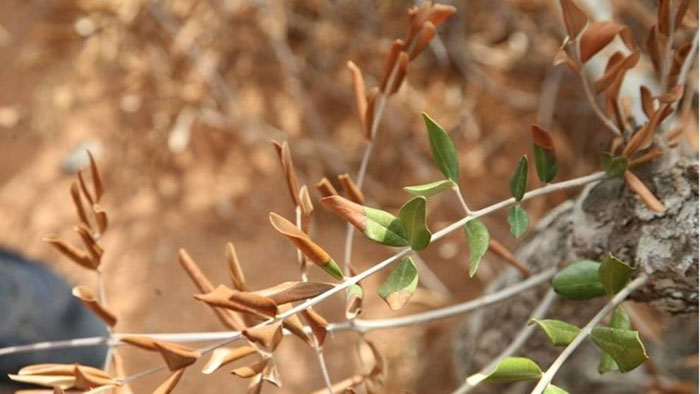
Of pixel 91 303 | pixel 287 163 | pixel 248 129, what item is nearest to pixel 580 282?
pixel 287 163

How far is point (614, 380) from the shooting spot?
1.31 m

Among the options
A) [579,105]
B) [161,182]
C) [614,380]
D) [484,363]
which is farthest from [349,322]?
[579,105]

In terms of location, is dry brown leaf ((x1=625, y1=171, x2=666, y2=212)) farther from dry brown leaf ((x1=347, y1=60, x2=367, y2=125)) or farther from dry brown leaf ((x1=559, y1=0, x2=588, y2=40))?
dry brown leaf ((x1=347, y1=60, x2=367, y2=125))

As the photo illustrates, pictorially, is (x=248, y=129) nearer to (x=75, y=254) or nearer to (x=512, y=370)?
(x=75, y=254)

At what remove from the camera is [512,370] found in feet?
2.03

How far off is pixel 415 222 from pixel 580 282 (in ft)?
0.63

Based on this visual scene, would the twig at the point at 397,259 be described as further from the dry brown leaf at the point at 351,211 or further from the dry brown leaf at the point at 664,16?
the dry brown leaf at the point at 664,16

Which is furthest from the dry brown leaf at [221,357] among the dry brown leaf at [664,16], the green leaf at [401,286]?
the dry brown leaf at [664,16]

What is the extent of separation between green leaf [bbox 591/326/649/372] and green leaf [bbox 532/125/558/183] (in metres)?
0.14

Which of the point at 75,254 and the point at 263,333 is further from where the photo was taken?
the point at 75,254

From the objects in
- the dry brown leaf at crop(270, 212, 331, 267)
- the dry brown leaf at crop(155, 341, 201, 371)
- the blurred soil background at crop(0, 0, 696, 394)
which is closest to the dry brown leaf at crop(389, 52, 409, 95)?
the dry brown leaf at crop(270, 212, 331, 267)

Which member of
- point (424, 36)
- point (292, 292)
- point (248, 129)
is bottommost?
point (248, 129)

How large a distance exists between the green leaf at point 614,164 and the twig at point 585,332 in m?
0.09

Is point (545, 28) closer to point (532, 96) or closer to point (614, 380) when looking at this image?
point (532, 96)
